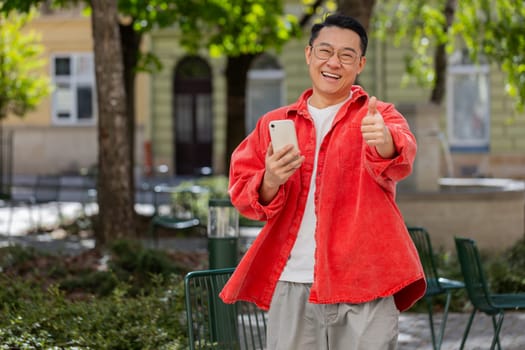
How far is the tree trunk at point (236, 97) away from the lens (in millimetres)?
16969

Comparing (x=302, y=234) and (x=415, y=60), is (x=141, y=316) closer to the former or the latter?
(x=302, y=234)

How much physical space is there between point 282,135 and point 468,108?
28.5 m

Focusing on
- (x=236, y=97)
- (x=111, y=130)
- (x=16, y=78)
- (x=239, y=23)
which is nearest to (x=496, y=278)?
(x=111, y=130)

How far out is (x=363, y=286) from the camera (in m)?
3.40

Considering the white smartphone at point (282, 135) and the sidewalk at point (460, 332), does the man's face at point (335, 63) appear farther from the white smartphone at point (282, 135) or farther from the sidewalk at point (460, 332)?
the sidewalk at point (460, 332)

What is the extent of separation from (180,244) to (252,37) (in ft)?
12.4

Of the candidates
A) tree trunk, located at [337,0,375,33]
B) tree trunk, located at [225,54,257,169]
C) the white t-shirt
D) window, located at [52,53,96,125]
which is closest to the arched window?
window, located at [52,53,96,125]

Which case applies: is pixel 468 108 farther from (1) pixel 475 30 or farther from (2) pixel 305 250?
(2) pixel 305 250

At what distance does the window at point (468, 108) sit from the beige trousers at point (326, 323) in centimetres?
2751

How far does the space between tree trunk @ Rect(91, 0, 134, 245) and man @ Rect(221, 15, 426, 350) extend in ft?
23.5

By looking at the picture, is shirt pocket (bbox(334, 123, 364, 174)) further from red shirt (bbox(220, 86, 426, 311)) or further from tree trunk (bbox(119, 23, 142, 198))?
tree trunk (bbox(119, 23, 142, 198))

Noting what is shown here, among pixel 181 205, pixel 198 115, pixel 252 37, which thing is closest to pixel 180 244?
pixel 181 205

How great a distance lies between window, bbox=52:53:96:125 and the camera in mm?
33188

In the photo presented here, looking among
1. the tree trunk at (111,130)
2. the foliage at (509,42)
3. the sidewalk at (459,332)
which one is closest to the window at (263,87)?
the foliage at (509,42)
